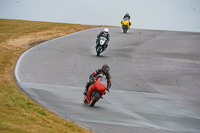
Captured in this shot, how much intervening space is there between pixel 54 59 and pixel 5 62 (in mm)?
3242

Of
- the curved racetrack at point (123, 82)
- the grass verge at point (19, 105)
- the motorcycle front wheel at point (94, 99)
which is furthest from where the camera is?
the motorcycle front wheel at point (94, 99)

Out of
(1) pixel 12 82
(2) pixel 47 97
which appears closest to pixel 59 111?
(2) pixel 47 97

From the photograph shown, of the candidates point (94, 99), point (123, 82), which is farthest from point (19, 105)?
point (123, 82)

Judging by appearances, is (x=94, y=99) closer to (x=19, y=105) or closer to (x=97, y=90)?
(x=97, y=90)

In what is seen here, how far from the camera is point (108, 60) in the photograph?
24.6 meters

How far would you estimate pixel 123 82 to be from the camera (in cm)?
1886

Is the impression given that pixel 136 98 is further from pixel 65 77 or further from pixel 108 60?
pixel 108 60

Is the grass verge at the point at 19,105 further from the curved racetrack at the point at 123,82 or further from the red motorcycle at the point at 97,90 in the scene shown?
the red motorcycle at the point at 97,90

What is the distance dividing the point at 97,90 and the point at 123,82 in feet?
18.7

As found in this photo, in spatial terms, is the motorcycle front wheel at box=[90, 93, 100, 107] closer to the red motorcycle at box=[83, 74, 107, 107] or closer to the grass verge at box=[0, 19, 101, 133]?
the red motorcycle at box=[83, 74, 107, 107]

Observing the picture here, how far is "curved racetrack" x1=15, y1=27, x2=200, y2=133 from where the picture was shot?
12249mm

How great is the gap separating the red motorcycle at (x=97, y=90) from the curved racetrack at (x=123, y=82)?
0.31 meters

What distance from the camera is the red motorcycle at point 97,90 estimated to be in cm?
1323

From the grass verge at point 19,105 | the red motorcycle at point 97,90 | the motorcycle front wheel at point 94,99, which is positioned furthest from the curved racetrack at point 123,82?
the grass verge at point 19,105
